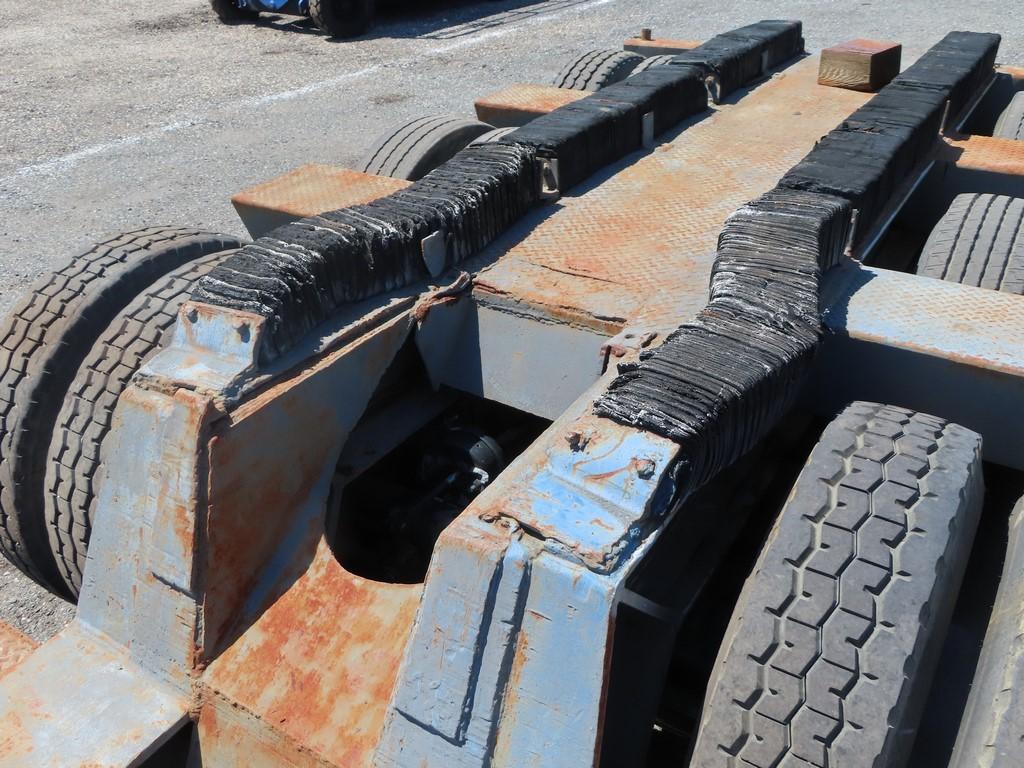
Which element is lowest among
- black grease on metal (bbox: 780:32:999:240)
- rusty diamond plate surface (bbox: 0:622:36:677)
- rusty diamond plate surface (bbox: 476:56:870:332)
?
rusty diamond plate surface (bbox: 0:622:36:677)

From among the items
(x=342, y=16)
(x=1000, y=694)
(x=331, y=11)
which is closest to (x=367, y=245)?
(x=1000, y=694)

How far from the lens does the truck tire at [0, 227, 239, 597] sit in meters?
2.81

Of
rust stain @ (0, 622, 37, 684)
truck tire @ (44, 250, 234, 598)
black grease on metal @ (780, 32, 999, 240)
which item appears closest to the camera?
rust stain @ (0, 622, 37, 684)

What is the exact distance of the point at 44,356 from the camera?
2854mm

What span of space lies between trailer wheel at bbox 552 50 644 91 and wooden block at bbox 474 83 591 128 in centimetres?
100

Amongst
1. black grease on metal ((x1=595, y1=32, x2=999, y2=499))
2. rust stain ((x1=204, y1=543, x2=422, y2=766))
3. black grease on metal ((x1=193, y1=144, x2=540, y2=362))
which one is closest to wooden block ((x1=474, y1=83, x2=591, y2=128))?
black grease on metal ((x1=193, y1=144, x2=540, y2=362))

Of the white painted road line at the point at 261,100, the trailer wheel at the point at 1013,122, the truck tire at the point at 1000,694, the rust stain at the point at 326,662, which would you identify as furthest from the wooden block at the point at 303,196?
the white painted road line at the point at 261,100

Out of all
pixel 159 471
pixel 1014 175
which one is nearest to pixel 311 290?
pixel 159 471

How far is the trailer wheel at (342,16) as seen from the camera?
1215 cm

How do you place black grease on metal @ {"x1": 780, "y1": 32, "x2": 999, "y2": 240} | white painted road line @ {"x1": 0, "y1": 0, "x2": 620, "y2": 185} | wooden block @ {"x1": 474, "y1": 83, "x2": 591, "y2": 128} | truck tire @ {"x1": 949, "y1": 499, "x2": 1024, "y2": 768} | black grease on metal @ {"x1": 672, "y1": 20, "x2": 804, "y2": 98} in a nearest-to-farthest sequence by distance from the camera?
truck tire @ {"x1": 949, "y1": 499, "x2": 1024, "y2": 768}
black grease on metal @ {"x1": 780, "y1": 32, "x2": 999, "y2": 240}
black grease on metal @ {"x1": 672, "y1": 20, "x2": 804, "y2": 98}
wooden block @ {"x1": 474, "y1": 83, "x2": 591, "y2": 128}
white painted road line @ {"x1": 0, "y1": 0, "x2": 620, "y2": 185}

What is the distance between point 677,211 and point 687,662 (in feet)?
5.82

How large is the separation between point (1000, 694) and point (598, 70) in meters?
5.28

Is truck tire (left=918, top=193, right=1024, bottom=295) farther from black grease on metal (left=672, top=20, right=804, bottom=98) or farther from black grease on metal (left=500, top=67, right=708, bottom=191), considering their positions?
black grease on metal (left=672, top=20, right=804, bottom=98)

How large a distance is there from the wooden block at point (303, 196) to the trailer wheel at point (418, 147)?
2.00ft
